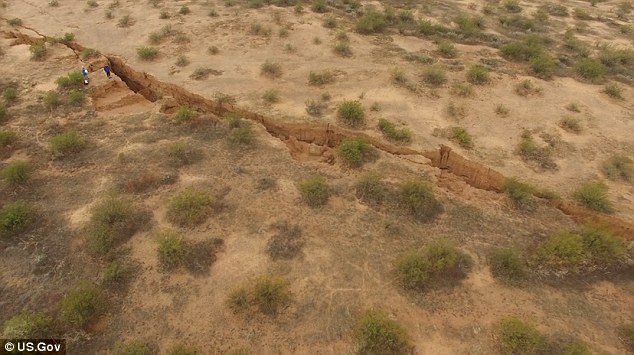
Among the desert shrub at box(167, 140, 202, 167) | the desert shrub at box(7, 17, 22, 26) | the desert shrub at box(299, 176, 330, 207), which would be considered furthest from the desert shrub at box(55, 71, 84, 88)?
the desert shrub at box(299, 176, 330, 207)

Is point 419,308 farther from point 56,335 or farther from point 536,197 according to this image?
point 56,335

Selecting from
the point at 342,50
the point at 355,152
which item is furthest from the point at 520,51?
the point at 355,152

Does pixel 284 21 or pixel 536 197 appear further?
pixel 284 21

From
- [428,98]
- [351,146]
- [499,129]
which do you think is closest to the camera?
[351,146]

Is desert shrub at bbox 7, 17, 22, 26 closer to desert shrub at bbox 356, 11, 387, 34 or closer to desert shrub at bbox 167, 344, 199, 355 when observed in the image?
desert shrub at bbox 356, 11, 387, 34

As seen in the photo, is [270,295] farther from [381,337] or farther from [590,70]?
[590,70]

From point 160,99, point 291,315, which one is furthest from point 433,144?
point 160,99
